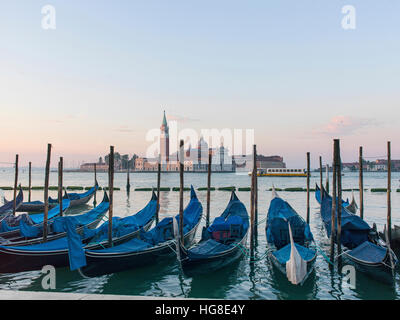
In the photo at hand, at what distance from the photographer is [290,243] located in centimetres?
952

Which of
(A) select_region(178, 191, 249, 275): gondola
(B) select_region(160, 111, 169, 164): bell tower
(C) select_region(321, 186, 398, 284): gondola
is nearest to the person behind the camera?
(C) select_region(321, 186, 398, 284): gondola

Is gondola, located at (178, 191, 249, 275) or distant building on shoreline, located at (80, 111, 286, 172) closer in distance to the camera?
gondola, located at (178, 191, 249, 275)

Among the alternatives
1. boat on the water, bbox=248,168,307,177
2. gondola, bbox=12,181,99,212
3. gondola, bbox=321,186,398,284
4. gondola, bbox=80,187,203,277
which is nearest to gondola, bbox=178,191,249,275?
gondola, bbox=80,187,203,277

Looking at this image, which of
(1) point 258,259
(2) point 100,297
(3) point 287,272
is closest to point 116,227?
(1) point 258,259

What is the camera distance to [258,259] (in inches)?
364

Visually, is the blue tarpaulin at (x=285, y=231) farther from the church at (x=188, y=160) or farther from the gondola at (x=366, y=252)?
the church at (x=188, y=160)

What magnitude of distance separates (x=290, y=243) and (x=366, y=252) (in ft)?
6.72

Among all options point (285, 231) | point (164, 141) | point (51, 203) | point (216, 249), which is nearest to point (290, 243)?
point (285, 231)

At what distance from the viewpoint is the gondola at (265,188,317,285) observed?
7.12m

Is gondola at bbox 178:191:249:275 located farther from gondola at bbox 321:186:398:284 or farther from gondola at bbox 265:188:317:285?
gondola at bbox 321:186:398:284

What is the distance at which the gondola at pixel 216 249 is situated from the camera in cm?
778

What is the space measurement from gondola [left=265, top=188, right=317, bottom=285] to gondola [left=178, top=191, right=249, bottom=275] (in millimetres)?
896

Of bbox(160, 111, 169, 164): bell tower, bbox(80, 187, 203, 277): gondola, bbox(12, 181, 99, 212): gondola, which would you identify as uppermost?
bbox(160, 111, 169, 164): bell tower
